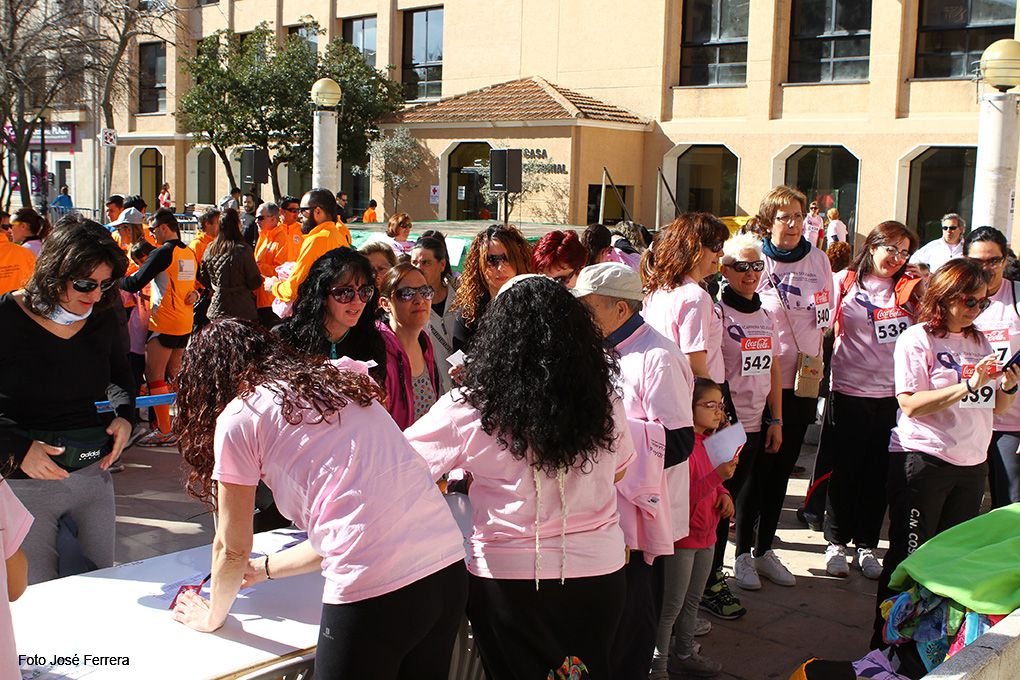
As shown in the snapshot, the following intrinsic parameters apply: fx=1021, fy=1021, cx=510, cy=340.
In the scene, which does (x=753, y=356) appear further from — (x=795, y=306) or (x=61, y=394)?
(x=61, y=394)

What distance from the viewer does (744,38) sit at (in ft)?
76.6

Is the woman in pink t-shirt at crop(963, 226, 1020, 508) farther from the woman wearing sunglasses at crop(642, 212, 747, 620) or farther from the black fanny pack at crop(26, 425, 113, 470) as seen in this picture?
the black fanny pack at crop(26, 425, 113, 470)

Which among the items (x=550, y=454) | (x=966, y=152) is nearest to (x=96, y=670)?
(x=550, y=454)

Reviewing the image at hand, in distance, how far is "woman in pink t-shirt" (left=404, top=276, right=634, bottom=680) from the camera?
111 inches

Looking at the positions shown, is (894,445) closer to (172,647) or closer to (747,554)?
(747,554)

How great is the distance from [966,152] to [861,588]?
709 inches

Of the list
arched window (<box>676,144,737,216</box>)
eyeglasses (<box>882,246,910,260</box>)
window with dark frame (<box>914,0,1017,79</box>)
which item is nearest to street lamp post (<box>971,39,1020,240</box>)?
eyeglasses (<box>882,246,910,260</box>)

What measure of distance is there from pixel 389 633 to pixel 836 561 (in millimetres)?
3888

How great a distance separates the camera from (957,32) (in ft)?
67.7

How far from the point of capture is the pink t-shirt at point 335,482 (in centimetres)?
254

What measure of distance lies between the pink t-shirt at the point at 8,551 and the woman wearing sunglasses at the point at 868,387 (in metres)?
4.63

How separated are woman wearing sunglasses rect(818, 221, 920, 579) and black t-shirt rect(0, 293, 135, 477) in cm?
407

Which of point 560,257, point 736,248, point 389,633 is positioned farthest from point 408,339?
point 389,633

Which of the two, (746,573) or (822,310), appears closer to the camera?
(746,573)
